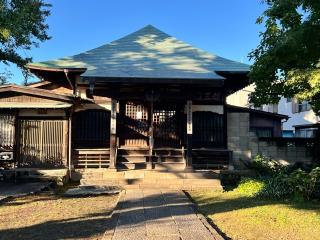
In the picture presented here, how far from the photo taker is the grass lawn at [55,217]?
8039mm

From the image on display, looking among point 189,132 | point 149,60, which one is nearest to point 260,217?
point 189,132

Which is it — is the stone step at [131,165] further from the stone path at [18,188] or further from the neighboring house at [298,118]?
the neighboring house at [298,118]

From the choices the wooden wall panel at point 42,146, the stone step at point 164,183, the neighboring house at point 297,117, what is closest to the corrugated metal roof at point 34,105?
the wooden wall panel at point 42,146

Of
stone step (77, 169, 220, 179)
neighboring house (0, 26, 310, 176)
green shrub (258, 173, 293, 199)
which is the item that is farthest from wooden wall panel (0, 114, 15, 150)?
green shrub (258, 173, 293, 199)

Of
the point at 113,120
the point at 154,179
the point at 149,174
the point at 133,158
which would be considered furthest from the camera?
the point at 133,158

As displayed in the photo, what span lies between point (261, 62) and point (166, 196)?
4829mm

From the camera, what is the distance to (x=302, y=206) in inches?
420

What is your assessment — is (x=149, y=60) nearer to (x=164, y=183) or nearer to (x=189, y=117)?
(x=189, y=117)

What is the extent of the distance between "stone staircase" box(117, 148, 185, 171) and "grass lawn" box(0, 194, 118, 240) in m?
3.69

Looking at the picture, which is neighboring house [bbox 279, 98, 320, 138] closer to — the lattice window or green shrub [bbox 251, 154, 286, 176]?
green shrub [bbox 251, 154, 286, 176]

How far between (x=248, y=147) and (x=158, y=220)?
10.3 metres

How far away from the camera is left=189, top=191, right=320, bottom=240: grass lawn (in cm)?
789

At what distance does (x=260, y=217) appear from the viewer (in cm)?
930

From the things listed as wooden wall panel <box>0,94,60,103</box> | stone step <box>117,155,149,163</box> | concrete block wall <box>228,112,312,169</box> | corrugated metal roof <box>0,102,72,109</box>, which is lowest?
stone step <box>117,155,149,163</box>
